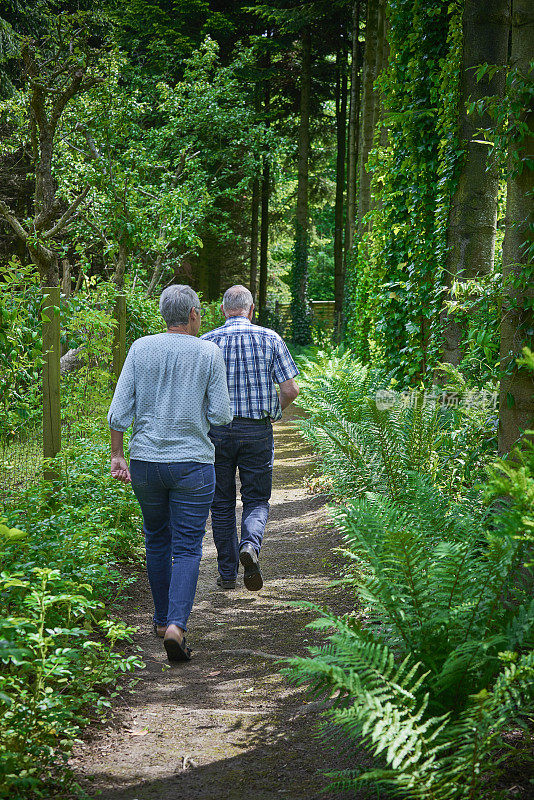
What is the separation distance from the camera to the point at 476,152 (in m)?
6.60

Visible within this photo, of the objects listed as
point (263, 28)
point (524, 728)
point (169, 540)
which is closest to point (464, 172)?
point (169, 540)

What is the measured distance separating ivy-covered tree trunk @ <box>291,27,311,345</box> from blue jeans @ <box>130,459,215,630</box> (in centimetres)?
2088

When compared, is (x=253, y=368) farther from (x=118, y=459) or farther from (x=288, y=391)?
(x=118, y=459)

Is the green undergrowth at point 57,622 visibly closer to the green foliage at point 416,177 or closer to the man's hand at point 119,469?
the man's hand at point 119,469

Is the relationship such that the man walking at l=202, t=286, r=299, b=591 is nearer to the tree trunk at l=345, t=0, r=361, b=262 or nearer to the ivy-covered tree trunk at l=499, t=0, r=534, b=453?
the ivy-covered tree trunk at l=499, t=0, r=534, b=453

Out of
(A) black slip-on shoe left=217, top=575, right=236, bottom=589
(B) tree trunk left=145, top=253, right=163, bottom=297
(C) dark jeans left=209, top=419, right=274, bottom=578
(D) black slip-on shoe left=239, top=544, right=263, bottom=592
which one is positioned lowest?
(A) black slip-on shoe left=217, top=575, right=236, bottom=589

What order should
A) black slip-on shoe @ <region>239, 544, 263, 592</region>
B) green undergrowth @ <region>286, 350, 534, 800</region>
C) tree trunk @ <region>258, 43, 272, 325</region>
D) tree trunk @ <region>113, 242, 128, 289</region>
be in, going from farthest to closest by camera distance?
tree trunk @ <region>258, 43, 272, 325</region> < tree trunk @ <region>113, 242, 128, 289</region> < black slip-on shoe @ <region>239, 544, 263, 592</region> < green undergrowth @ <region>286, 350, 534, 800</region>

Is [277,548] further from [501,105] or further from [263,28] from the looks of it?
[263,28]

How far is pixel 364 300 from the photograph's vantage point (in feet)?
39.4

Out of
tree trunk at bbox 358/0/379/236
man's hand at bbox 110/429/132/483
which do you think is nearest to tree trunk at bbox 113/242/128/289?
tree trunk at bbox 358/0/379/236

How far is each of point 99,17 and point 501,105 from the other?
44.8ft

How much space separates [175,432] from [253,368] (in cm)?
131

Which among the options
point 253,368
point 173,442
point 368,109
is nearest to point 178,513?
point 173,442

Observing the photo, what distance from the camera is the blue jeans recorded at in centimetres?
419
